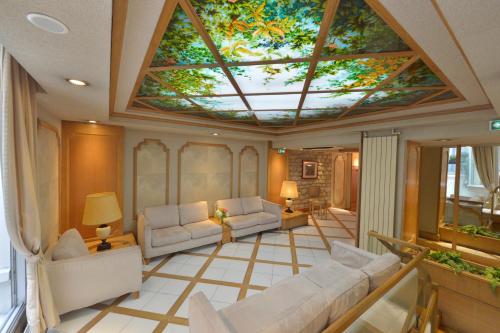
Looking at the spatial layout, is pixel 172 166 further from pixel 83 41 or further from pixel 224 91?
pixel 83 41

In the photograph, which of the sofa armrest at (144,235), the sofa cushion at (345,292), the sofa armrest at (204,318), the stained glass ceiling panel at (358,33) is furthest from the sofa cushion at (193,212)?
the stained glass ceiling panel at (358,33)

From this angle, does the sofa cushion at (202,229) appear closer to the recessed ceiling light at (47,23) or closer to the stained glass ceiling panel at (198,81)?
the stained glass ceiling panel at (198,81)

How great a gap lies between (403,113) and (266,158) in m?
3.46

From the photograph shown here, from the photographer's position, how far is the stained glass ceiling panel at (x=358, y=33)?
1.13m

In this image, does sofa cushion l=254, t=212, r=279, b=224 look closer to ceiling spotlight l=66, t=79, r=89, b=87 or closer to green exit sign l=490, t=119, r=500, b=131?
green exit sign l=490, t=119, r=500, b=131

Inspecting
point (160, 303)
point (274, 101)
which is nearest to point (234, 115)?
point (274, 101)

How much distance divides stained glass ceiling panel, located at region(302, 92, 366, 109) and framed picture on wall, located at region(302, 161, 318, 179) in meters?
4.11

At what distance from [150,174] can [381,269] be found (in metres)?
4.05

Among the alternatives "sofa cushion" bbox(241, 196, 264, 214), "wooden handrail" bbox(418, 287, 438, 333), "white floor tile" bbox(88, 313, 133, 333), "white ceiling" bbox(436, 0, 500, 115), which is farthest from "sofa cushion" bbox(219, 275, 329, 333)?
"sofa cushion" bbox(241, 196, 264, 214)

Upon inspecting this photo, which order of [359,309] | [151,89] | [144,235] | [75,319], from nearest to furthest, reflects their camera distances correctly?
1. [359,309]
2. [75,319]
3. [151,89]
4. [144,235]

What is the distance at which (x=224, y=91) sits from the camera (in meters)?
2.44

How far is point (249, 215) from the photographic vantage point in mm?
5074

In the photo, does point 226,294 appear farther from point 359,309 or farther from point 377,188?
point 377,188

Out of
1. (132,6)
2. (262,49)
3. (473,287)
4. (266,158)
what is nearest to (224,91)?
(262,49)
